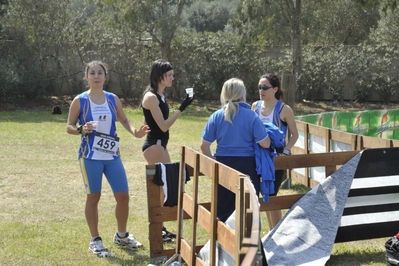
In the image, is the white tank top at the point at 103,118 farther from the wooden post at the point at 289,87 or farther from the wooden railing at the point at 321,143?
the wooden post at the point at 289,87

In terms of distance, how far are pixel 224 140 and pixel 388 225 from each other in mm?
2086

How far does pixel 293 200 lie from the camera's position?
650cm

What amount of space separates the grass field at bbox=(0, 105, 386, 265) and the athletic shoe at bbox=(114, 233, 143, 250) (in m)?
0.08

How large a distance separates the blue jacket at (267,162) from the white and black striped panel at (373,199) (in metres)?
0.97

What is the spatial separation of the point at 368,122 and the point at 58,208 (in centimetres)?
760

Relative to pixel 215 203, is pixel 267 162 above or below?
above

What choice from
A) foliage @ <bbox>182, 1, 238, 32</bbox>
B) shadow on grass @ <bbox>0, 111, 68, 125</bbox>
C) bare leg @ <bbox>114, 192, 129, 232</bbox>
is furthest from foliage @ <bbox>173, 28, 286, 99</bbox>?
foliage @ <bbox>182, 1, 238, 32</bbox>

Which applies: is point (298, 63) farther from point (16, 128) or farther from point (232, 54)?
point (16, 128)

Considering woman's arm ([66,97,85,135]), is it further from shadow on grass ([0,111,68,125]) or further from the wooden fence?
shadow on grass ([0,111,68,125])

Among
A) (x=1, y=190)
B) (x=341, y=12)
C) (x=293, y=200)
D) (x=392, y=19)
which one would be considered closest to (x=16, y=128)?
(x=1, y=190)

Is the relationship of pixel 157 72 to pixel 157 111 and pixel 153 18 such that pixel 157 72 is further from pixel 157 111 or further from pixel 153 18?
pixel 153 18

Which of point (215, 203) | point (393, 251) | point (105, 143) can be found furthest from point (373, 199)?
point (105, 143)

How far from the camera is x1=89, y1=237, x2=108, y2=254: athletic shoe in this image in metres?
6.77

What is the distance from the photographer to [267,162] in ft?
19.6
